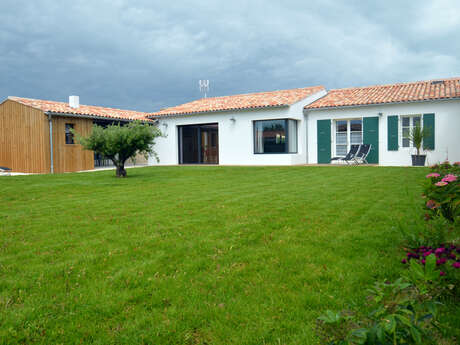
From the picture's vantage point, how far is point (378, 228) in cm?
409

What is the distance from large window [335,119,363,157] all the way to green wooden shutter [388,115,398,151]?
1296 mm

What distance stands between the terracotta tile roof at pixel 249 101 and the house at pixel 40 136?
4562 mm

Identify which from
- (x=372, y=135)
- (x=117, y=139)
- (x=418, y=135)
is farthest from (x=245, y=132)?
(x=117, y=139)

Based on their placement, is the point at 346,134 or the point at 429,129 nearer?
the point at 429,129

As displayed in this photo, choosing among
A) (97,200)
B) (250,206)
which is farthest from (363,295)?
(97,200)

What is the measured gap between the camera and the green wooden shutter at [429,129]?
1496 centimetres

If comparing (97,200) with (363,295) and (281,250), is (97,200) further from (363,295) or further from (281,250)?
(363,295)

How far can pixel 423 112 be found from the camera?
50.0ft

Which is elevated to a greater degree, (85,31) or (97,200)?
(85,31)

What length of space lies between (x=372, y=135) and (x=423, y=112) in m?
2.24

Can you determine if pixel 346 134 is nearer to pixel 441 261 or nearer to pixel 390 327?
pixel 441 261

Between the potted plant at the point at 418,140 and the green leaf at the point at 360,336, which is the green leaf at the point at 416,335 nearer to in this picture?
the green leaf at the point at 360,336

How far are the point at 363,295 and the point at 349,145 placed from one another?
15.6 metres

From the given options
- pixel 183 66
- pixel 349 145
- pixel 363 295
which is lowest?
pixel 363 295
